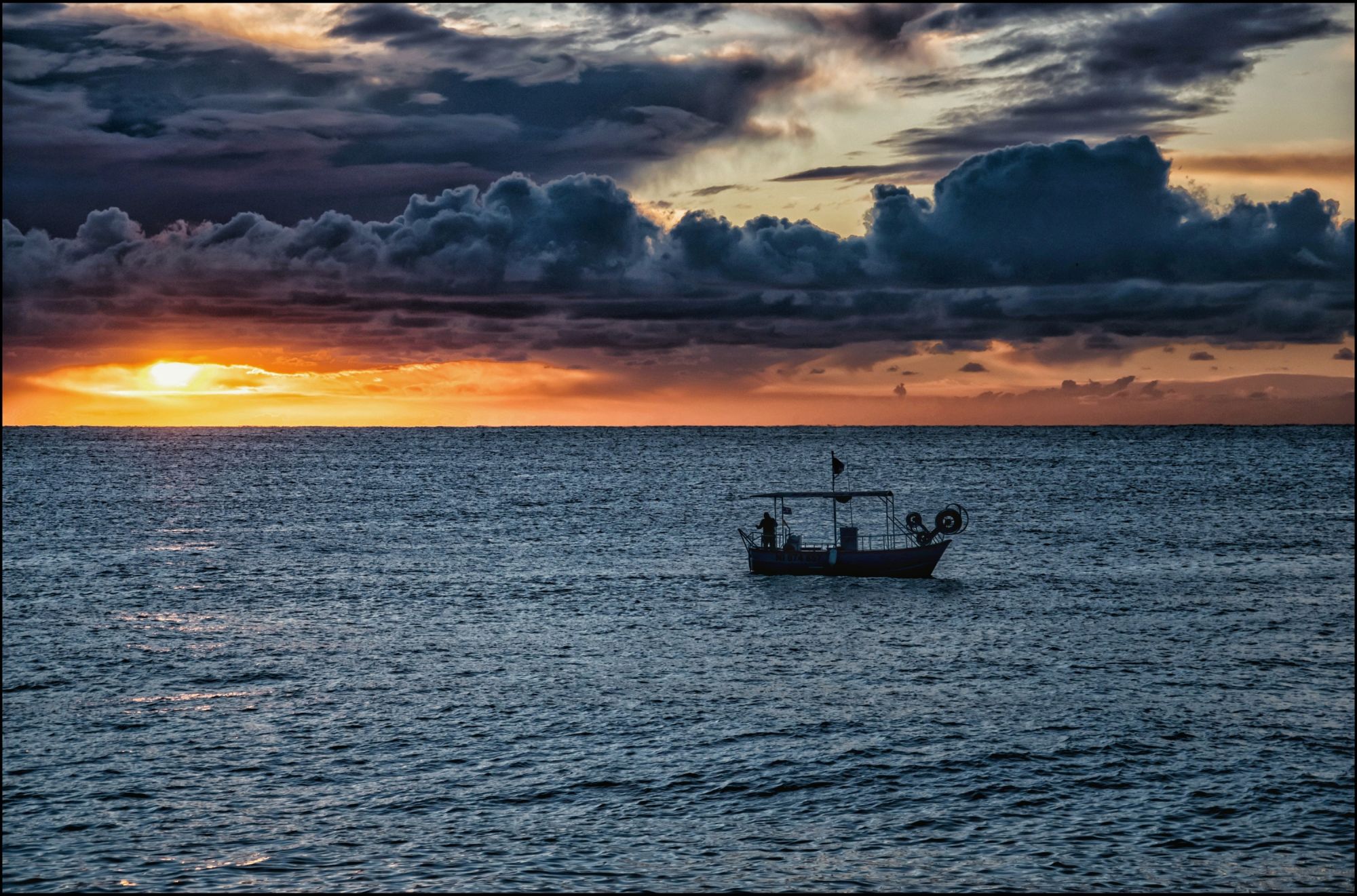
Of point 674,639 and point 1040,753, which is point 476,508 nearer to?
point 674,639

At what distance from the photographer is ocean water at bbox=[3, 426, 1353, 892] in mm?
27297

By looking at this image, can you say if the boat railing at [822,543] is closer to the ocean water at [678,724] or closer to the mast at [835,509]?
the mast at [835,509]

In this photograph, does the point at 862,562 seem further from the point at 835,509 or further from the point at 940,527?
the point at 940,527

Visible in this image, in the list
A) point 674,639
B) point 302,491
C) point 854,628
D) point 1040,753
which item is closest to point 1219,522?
point 854,628

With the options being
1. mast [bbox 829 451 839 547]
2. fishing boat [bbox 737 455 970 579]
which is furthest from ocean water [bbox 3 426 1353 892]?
mast [bbox 829 451 839 547]

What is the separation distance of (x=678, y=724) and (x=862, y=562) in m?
33.8

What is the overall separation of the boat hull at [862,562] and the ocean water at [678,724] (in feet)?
5.26

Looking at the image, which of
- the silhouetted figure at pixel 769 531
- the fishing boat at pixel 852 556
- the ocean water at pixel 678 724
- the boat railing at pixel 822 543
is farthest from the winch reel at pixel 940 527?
the silhouetted figure at pixel 769 531

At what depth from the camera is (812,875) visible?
86.2 feet

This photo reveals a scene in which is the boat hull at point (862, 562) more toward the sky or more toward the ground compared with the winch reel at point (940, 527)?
more toward the ground

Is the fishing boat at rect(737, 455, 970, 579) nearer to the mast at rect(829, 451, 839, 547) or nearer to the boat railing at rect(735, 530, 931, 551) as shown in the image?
the boat railing at rect(735, 530, 931, 551)

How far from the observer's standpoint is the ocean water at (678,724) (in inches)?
1075

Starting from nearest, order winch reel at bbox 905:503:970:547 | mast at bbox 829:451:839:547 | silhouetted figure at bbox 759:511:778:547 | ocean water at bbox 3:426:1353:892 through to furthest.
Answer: ocean water at bbox 3:426:1353:892
mast at bbox 829:451:839:547
winch reel at bbox 905:503:970:547
silhouetted figure at bbox 759:511:778:547

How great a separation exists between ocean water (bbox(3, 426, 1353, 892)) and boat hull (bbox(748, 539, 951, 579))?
5.26 feet
